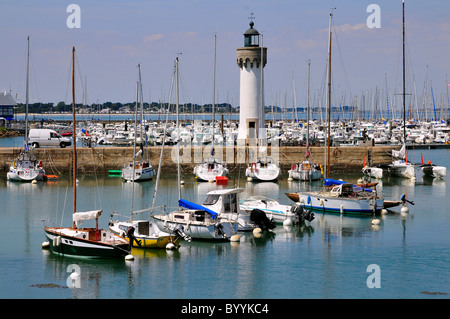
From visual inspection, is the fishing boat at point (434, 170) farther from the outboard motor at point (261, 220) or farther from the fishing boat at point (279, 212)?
the outboard motor at point (261, 220)

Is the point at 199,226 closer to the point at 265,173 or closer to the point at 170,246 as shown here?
the point at 170,246

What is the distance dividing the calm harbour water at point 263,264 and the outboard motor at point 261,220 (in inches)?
19.3

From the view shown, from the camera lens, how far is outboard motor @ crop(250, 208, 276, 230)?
2819 cm

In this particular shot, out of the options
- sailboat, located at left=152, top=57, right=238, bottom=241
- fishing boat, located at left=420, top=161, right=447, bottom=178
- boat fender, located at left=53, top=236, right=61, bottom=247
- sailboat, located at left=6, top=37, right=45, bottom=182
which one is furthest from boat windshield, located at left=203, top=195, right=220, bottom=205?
fishing boat, located at left=420, top=161, right=447, bottom=178

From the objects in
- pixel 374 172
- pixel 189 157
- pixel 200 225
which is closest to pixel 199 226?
pixel 200 225

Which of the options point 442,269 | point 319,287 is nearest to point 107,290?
point 319,287

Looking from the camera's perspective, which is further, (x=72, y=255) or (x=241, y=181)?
(x=241, y=181)

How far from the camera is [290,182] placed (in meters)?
45.5

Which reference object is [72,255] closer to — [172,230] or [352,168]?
[172,230]

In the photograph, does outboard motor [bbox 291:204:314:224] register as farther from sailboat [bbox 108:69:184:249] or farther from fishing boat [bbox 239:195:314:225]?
sailboat [bbox 108:69:184:249]

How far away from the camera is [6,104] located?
128375 millimetres

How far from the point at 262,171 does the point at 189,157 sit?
282 inches

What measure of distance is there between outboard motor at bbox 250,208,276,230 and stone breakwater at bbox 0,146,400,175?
20.5 meters
